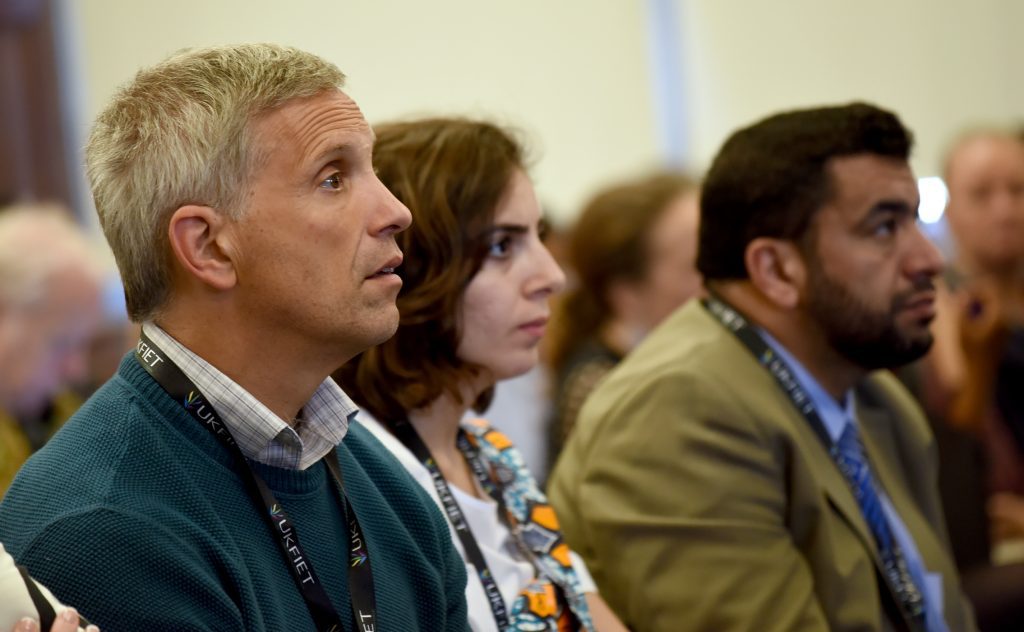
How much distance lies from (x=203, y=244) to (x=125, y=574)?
367 mm

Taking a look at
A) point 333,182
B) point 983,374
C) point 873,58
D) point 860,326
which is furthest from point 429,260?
point 873,58

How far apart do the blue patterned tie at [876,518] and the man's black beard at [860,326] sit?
16 cm

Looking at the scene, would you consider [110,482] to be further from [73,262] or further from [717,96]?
[717,96]

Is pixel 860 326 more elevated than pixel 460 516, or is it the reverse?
pixel 860 326

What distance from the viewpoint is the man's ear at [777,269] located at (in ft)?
7.42

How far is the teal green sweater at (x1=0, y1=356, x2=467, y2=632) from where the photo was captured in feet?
3.84

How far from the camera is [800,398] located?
2189 millimetres

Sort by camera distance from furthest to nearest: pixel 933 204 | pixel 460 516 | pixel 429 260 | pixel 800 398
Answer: pixel 933 204 < pixel 800 398 < pixel 429 260 < pixel 460 516

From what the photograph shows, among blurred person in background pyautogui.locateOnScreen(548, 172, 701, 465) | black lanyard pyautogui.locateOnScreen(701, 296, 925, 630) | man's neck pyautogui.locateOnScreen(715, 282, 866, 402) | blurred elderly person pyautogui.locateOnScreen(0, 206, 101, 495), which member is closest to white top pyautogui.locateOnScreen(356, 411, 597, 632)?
black lanyard pyautogui.locateOnScreen(701, 296, 925, 630)

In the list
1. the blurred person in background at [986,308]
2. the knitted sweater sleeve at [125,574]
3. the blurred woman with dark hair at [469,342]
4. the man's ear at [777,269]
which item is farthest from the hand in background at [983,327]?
the knitted sweater sleeve at [125,574]

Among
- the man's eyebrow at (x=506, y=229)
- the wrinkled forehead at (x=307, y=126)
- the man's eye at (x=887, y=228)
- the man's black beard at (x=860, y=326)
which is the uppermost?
the wrinkled forehead at (x=307, y=126)

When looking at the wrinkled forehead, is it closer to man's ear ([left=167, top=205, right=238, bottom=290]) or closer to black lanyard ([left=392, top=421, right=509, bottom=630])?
man's ear ([left=167, top=205, right=238, bottom=290])

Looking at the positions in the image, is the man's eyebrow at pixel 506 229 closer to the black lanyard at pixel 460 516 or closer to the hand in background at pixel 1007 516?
the black lanyard at pixel 460 516

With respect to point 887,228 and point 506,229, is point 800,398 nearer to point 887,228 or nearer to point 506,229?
point 887,228
